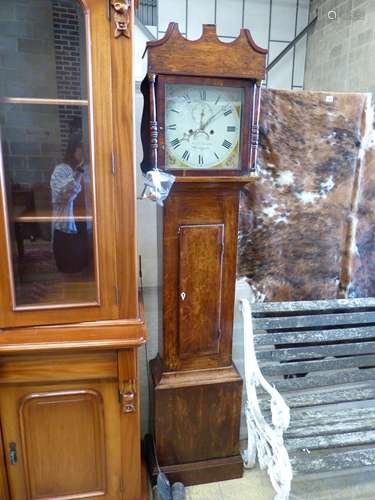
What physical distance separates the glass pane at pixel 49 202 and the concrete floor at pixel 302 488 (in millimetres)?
1026

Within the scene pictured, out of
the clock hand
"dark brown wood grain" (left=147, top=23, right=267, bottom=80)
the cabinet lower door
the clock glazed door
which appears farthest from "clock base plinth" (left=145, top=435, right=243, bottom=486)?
"dark brown wood grain" (left=147, top=23, right=267, bottom=80)

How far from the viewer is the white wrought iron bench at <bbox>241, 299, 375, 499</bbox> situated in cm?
137

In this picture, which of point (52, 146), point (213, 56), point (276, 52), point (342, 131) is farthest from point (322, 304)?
point (276, 52)

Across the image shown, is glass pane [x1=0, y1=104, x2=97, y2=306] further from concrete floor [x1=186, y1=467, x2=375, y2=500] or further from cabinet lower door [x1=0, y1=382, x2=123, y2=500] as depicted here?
concrete floor [x1=186, y1=467, x2=375, y2=500]

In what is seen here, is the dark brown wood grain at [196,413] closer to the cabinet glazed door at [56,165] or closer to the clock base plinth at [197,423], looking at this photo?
A: the clock base plinth at [197,423]

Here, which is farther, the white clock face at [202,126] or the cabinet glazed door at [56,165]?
the white clock face at [202,126]

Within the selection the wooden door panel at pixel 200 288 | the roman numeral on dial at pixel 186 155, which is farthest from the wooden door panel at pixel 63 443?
the roman numeral on dial at pixel 186 155

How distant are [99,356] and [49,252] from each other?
372 millimetres

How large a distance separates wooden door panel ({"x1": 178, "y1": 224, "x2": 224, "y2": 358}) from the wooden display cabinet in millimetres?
237

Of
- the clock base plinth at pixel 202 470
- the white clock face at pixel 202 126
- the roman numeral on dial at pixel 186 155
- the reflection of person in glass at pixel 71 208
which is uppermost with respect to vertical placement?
the white clock face at pixel 202 126

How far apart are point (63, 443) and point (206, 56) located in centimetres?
138

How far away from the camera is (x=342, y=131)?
161 centimetres

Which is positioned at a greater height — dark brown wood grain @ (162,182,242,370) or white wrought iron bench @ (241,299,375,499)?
dark brown wood grain @ (162,182,242,370)

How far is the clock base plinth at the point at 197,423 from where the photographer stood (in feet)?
4.75
